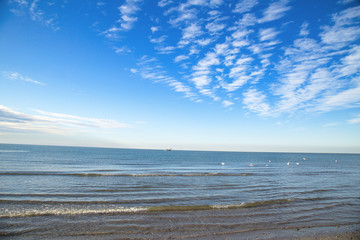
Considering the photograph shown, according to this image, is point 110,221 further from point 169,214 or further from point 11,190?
point 11,190

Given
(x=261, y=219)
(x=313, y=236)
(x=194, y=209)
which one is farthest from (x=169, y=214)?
(x=313, y=236)

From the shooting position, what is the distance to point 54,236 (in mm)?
9500

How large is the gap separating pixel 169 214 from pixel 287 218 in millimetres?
7770

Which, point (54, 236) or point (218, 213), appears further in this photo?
point (218, 213)

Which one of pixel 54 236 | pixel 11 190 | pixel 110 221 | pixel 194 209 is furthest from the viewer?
pixel 11 190

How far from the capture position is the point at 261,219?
12.2 m

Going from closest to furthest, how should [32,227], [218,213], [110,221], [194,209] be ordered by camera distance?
[32,227], [110,221], [218,213], [194,209]

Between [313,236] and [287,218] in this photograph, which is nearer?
[313,236]

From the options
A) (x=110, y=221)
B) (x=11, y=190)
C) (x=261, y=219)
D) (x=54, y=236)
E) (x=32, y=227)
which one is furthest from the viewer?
(x=11, y=190)

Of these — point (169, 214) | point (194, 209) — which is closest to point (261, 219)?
point (194, 209)

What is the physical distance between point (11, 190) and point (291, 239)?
23.7 m

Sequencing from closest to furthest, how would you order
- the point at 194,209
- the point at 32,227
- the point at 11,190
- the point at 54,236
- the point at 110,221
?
the point at 54,236
the point at 32,227
the point at 110,221
the point at 194,209
the point at 11,190

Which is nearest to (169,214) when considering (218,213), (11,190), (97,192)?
(218,213)

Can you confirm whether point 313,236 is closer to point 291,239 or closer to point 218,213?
point 291,239
